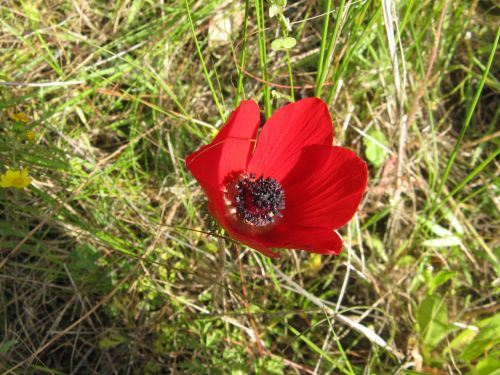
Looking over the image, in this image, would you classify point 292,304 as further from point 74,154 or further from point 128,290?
point 74,154

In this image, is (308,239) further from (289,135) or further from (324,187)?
(289,135)

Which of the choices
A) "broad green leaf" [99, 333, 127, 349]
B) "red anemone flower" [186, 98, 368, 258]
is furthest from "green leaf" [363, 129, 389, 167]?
"broad green leaf" [99, 333, 127, 349]

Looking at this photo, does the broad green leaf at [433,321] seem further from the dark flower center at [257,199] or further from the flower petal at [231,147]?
the flower petal at [231,147]

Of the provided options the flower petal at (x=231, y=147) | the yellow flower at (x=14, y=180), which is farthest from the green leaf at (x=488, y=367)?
the yellow flower at (x=14, y=180)

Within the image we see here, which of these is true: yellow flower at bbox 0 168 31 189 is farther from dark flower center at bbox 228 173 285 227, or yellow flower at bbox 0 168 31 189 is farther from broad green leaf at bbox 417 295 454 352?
broad green leaf at bbox 417 295 454 352

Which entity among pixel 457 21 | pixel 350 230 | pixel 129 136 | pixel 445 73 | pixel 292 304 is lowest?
pixel 292 304

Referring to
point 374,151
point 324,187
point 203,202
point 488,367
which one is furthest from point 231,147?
point 488,367

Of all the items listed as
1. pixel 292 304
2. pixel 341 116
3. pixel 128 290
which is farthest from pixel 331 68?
pixel 128 290
